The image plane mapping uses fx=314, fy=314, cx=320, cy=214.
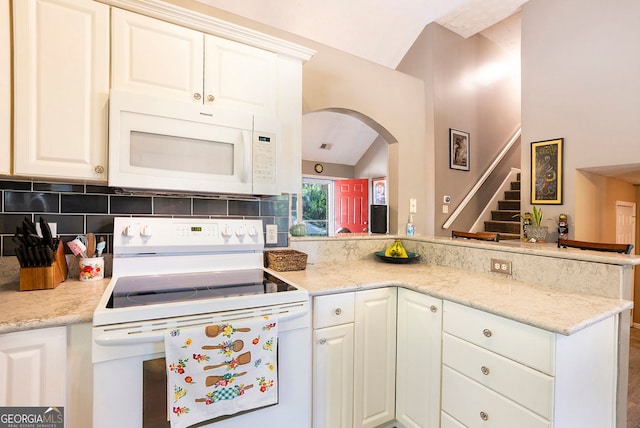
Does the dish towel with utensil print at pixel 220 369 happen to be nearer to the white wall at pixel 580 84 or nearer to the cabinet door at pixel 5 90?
the cabinet door at pixel 5 90

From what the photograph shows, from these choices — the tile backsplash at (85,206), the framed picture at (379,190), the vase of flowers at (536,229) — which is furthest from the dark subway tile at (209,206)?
the framed picture at (379,190)

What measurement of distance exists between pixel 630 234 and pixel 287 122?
4856mm

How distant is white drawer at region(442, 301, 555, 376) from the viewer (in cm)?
109

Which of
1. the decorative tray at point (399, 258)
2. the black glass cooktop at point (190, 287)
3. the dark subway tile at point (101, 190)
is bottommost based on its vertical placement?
the black glass cooktop at point (190, 287)

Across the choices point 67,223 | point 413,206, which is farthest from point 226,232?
point 413,206

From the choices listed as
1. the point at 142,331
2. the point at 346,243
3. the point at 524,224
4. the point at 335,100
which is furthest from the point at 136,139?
the point at 524,224

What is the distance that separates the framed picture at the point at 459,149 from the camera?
13.0 ft

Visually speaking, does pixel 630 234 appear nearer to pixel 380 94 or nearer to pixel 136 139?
pixel 380 94

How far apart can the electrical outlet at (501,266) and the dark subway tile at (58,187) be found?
227cm

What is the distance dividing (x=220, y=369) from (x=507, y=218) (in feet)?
15.4

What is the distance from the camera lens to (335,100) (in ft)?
8.59

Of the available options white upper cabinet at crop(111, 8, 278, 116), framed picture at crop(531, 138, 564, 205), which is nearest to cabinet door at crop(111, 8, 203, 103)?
white upper cabinet at crop(111, 8, 278, 116)

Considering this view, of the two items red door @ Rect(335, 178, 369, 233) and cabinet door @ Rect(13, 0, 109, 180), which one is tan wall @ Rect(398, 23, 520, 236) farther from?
cabinet door @ Rect(13, 0, 109, 180)

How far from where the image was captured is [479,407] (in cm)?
128
